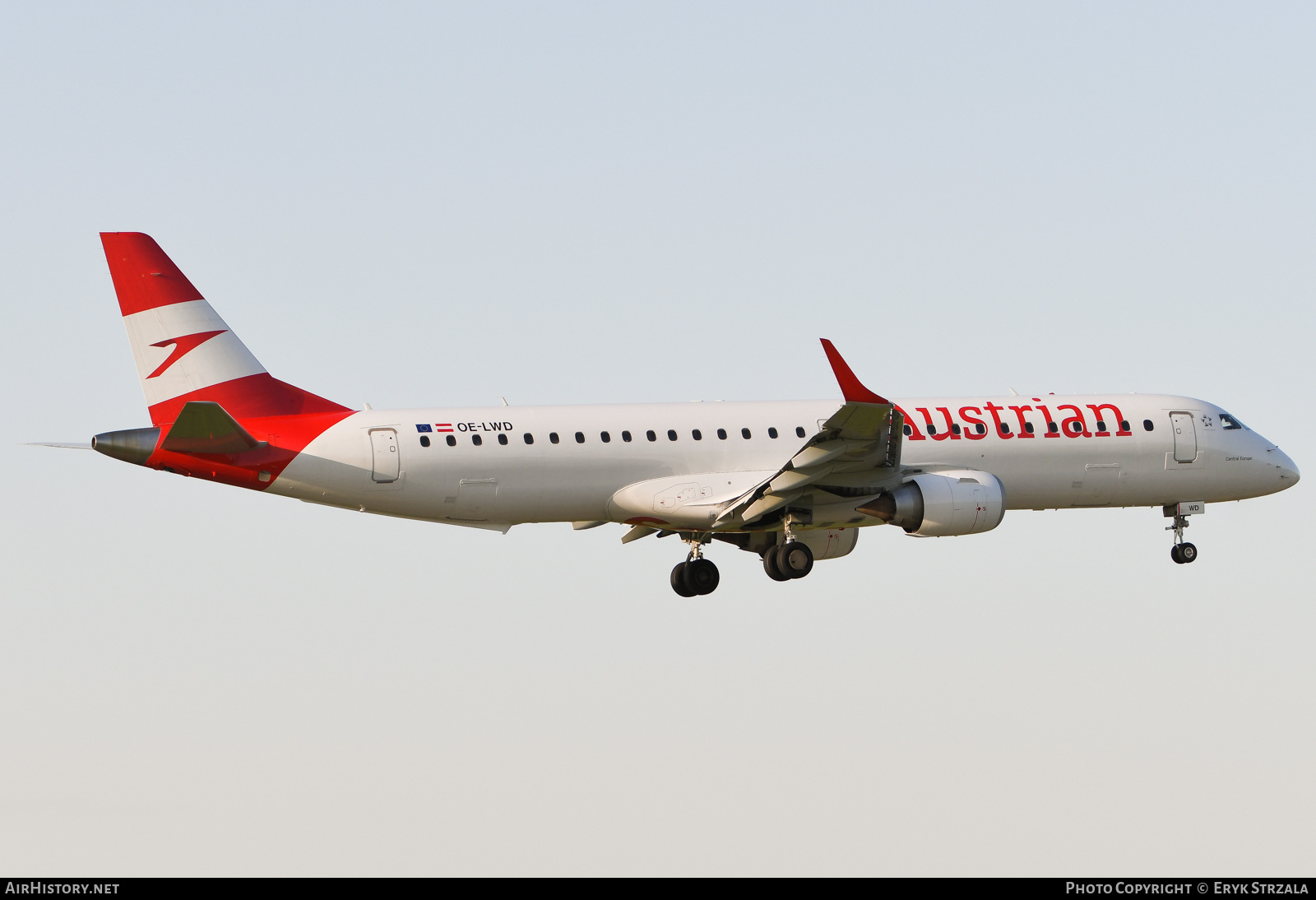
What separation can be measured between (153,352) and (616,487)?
416 inches

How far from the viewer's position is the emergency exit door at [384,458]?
126 feet

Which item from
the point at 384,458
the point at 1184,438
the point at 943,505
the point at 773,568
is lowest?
the point at 773,568

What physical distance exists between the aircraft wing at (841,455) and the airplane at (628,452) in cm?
5

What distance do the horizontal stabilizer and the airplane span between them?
0.12ft

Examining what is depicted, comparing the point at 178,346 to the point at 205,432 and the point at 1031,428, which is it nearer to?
the point at 205,432

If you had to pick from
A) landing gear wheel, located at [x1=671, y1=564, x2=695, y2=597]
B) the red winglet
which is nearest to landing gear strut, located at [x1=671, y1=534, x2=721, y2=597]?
landing gear wheel, located at [x1=671, y1=564, x2=695, y2=597]

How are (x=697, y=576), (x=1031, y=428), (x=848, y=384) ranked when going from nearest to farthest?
1. (x=848, y=384)
2. (x=1031, y=428)
3. (x=697, y=576)

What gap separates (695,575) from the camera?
44062 mm

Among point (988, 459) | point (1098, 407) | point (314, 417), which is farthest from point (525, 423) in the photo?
point (1098, 407)

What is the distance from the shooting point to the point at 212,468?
37.6 m

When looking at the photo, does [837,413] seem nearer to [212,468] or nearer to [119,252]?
[212,468]

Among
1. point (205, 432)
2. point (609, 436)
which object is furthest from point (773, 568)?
point (205, 432)

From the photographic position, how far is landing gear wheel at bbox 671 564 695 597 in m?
44.1

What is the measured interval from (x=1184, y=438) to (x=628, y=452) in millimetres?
14312
